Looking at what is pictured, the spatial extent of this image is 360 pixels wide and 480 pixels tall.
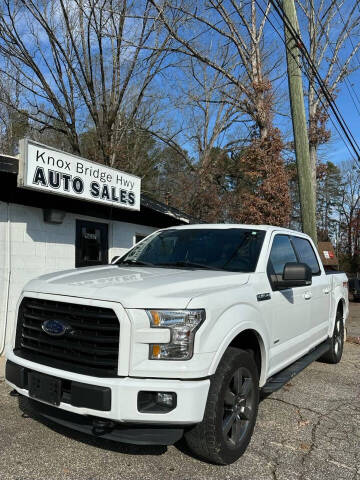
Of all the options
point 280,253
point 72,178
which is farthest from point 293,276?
point 72,178

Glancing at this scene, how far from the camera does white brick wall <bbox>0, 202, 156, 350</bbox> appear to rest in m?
7.09

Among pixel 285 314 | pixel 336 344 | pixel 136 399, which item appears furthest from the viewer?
pixel 336 344

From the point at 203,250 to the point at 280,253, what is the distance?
2.90 ft

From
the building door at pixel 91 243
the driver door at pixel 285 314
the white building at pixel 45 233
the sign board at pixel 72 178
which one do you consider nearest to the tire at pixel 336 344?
the driver door at pixel 285 314

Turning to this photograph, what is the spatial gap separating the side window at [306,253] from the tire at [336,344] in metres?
1.23

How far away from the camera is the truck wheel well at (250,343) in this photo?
12.0 ft

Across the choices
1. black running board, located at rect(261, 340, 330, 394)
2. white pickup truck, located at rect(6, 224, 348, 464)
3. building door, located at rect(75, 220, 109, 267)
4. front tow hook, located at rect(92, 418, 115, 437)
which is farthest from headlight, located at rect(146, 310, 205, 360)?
building door, located at rect(75, 220, 109, 267)

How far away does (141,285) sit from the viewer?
3.22 metres

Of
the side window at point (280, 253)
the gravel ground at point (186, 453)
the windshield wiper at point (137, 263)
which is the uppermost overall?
the side window at point (280, 253)

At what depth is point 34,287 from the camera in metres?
3.58

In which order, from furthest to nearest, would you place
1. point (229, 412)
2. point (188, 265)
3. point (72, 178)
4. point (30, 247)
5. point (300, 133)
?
point (300, 133) < point (30, 247) < point (72, 178) < point (188, 265) < point (229, 412)

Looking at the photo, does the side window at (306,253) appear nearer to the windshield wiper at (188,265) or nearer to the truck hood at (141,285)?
the windshield wiper at (188,265)

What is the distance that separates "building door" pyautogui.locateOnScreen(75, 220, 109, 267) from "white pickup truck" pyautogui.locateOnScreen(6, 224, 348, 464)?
14.8 ft

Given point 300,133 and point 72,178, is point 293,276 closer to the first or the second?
point 72,178
